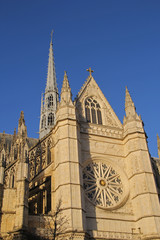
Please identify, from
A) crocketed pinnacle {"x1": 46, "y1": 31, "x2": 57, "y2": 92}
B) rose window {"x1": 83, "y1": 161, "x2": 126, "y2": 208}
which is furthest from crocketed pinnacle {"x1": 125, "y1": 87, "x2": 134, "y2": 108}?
crocketed pinnacle {"x1": 46, "y1": 31, "x2": 57, "y2": 92}

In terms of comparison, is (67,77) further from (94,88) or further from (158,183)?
(158,183)

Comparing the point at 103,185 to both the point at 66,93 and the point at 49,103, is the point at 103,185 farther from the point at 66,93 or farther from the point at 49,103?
the point at 49,103

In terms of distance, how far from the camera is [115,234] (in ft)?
72.0

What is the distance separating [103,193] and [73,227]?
520 centimetres

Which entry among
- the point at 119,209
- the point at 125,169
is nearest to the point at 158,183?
the point at 125,169

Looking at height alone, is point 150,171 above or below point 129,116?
below

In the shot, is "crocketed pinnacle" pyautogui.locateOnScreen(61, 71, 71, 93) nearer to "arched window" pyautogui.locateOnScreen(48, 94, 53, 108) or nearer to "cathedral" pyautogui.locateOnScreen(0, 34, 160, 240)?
"cathedral" pyautogui.locateOnScreen(0, 34, 160, 240)

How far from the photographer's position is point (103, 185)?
982 inches

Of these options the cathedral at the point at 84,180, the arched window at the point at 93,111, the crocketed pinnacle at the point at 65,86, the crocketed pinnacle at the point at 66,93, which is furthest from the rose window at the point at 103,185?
the crocketed pinnacle at the point at 65,86

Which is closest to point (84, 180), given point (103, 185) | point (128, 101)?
point (103, 185)

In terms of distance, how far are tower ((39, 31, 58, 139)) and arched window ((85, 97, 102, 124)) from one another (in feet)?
60.4

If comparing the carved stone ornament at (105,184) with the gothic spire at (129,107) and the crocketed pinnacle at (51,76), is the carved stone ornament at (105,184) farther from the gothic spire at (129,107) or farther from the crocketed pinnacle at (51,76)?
the crocketed pinnacle at (51,76)

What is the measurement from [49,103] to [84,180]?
29.3m

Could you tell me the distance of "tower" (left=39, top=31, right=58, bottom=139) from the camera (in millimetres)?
48469
